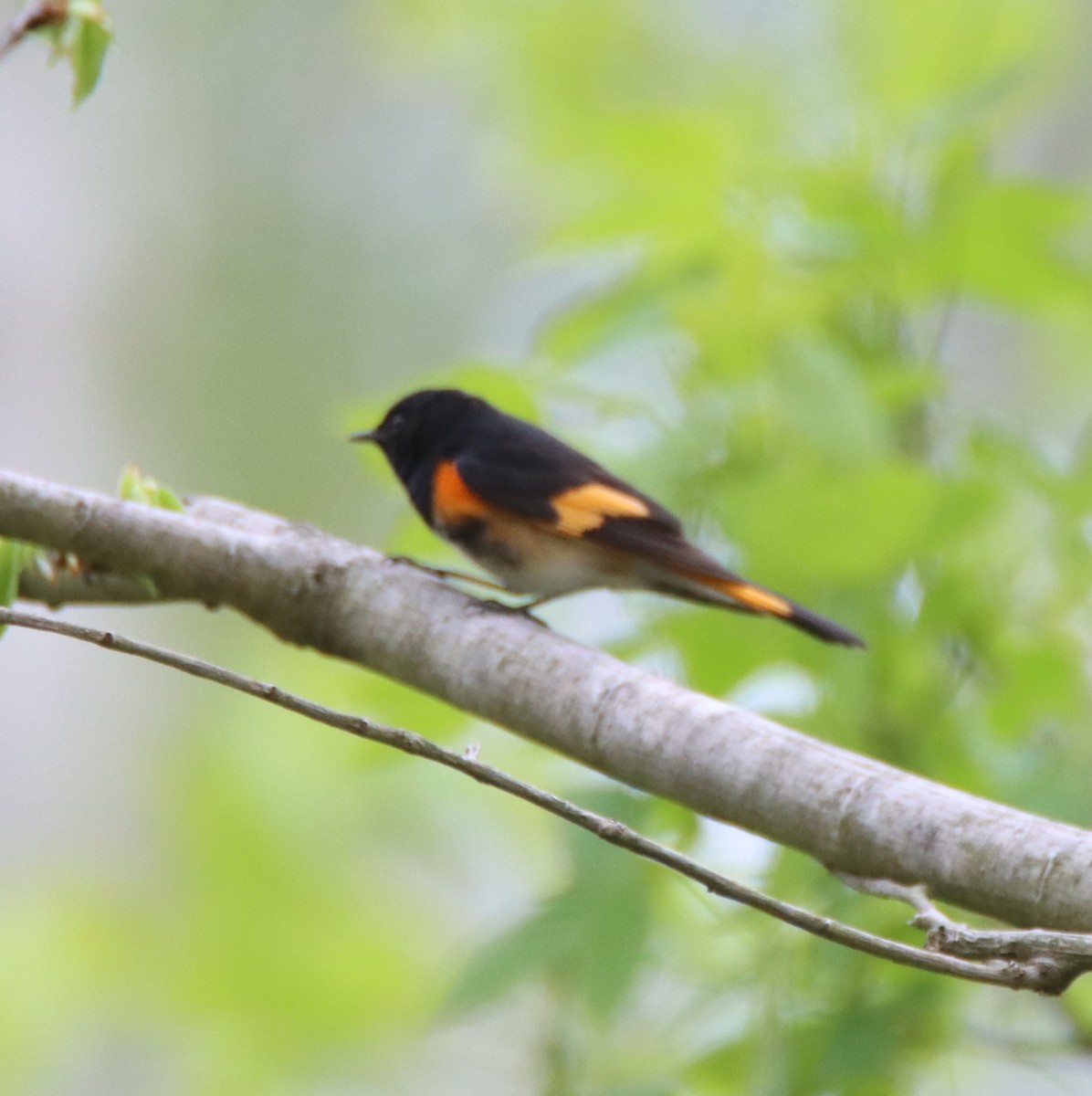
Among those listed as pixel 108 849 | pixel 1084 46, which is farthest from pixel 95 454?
pixel 1084 46

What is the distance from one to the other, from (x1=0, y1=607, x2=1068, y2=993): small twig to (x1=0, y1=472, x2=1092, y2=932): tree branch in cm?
17

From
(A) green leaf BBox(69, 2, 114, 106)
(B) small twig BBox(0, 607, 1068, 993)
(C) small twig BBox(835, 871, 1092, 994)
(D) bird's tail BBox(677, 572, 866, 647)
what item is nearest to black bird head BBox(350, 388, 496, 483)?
(D) bird's tail BBox(677, 572, 866, 647)

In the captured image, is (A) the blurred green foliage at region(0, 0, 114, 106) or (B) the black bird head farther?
(B) the black bird head

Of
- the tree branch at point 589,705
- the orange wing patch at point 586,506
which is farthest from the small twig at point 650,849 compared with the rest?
the orange wing patch at point 586,506

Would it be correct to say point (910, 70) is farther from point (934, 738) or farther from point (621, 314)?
point (934, 738)

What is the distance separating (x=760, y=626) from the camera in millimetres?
1897

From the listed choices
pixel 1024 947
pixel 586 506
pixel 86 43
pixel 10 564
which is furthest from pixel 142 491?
pixel 1024 947

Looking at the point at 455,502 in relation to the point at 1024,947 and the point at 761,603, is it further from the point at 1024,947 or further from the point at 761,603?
the point at 1024,947

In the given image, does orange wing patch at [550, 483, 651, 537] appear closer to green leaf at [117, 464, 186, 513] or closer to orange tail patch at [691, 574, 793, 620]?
orange tail patch at [691, 574, 793, 620]

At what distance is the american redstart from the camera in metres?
2.27

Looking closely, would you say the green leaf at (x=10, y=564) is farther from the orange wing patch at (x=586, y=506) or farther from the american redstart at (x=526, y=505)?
the orange wing patch at (x=586, y=506)

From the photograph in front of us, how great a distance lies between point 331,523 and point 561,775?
610 cm

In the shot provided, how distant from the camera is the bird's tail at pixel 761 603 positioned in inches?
70.2

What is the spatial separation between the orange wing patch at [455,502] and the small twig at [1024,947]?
1.49 m
